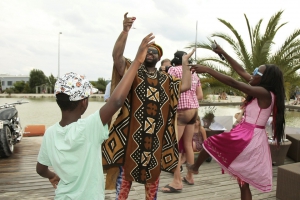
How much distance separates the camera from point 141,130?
2.34m

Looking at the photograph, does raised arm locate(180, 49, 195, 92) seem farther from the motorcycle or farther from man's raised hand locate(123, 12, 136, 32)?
the motorcycle

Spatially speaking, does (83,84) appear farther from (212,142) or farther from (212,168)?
(212,168)

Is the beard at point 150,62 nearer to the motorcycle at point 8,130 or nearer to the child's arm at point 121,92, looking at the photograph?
the child's arm at point 121,92

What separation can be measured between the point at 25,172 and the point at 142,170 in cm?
287

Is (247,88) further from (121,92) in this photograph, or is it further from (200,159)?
(121,92)

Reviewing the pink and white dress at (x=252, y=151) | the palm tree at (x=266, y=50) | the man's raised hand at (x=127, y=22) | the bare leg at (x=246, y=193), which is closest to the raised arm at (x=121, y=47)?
the man's raised hand at (x=127, y=22)

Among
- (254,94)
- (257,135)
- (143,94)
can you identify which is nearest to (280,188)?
(257,135)

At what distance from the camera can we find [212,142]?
2.99m

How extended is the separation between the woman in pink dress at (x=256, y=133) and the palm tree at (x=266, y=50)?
19.5ft

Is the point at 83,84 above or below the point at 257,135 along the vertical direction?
above

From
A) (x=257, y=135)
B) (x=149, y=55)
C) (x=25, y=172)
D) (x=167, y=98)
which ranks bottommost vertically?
(x=25, y=172)

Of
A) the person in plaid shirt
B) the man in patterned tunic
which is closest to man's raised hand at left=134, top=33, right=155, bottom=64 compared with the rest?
the man in patterned tunic

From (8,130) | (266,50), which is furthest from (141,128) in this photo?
(266,50)

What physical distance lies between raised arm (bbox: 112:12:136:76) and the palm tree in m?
6.57
